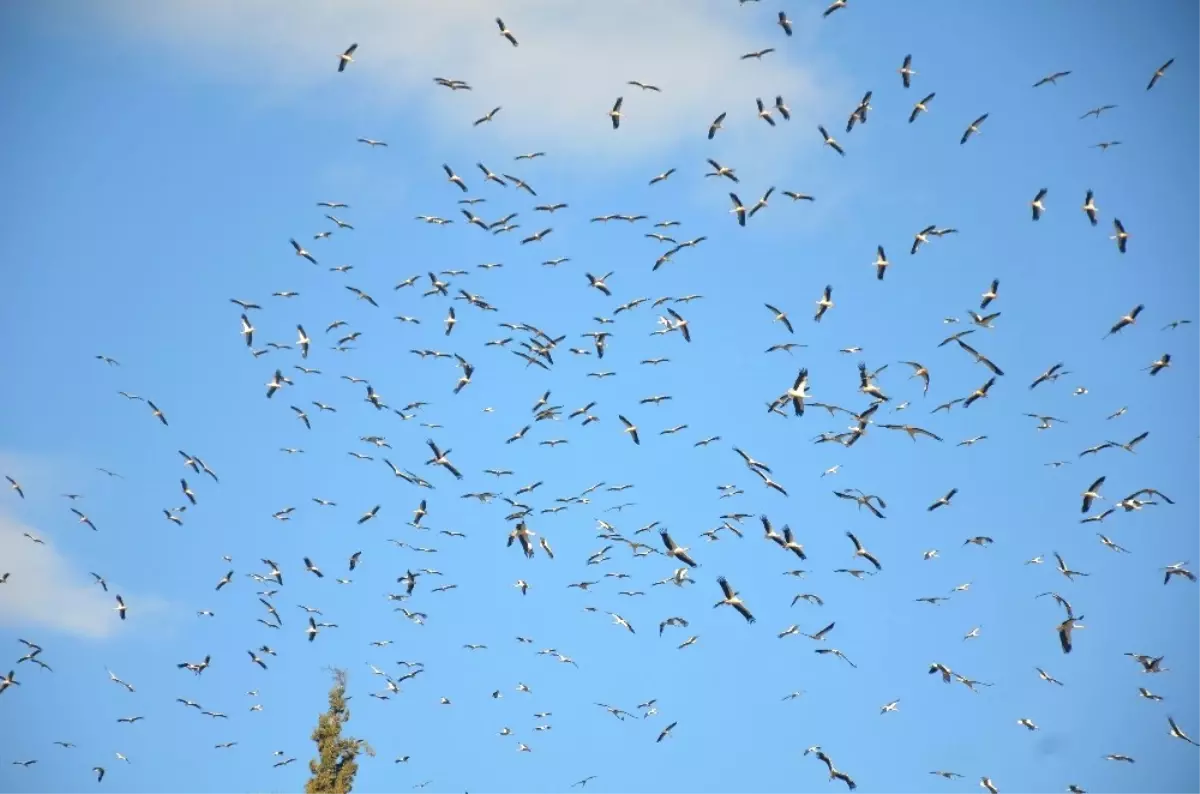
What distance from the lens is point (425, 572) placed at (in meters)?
78.1

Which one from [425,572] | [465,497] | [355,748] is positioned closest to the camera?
[355,748]

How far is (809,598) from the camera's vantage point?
68625mm

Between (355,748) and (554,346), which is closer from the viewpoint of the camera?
(355,748)

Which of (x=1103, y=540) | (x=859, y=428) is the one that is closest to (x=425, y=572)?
(x=859, y=428)

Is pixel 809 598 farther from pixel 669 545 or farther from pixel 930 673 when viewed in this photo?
pixel 669 545

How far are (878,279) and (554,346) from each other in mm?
17146

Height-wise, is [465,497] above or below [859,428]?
below

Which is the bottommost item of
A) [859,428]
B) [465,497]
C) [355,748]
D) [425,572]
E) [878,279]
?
[355,748]

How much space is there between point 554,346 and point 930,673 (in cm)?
2438

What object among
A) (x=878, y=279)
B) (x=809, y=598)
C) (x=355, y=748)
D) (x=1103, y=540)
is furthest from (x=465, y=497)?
(x=1103, y=540)

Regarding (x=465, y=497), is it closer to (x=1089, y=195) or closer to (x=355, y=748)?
(x=355, y=748)

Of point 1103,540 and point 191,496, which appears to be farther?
point 191,496

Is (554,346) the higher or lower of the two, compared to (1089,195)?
lower

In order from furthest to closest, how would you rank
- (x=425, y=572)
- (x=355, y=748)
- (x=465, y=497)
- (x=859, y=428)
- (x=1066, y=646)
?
(x=425, y=572), (x=465, y=497), (x=355, y=748), (x=859, y=428), (x=1066, y=646)
